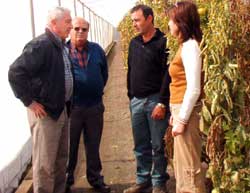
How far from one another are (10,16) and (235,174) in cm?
315

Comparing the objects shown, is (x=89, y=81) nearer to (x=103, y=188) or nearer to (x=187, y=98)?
(x=103, y=188)

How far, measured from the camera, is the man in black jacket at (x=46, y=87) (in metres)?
4.03

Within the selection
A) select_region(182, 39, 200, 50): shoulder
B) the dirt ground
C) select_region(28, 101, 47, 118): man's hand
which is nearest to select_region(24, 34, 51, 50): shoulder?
select_region(28, 101, 47, 118): man's hand

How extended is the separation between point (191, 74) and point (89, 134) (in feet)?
6.02

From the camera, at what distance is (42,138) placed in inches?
165

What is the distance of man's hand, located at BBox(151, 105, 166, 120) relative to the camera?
4277 millimetres

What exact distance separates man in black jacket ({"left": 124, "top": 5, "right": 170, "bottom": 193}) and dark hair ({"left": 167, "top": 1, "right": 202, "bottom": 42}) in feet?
2.46

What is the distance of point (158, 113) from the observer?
14.1ft

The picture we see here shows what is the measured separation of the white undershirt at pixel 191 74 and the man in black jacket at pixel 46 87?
1213 millimetres

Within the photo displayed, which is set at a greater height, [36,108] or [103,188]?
[36,108]

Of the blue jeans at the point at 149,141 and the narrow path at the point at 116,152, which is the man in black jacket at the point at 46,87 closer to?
the blue jeans at the point at 149,141

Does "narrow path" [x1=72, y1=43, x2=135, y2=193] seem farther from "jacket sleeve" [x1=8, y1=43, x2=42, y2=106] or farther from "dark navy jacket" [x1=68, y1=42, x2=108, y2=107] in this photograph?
"jacket sleeve" [x1=8, y1=43, x2=42, y2=106]

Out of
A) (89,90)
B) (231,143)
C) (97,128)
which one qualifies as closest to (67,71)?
(89,90)

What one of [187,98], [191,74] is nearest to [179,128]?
[187,98]
